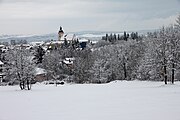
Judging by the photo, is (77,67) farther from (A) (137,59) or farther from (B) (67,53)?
(B) (67,53)

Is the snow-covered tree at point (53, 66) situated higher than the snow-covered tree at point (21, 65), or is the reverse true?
the snow-covered tree at point (21, 65)

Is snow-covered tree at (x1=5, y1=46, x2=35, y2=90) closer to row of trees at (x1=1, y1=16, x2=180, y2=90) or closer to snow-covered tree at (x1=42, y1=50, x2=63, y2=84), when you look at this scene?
row of trees at (x1=1, y1=16, x2=180, y2=90)

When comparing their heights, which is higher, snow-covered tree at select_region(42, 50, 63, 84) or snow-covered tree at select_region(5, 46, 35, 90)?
snow-covered tree at select_region(5, 46, 35, 90)

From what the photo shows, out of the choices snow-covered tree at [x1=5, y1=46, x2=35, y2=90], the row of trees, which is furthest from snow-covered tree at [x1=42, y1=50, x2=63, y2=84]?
snow-covered tree at [x1=5, y1=46, x2=35, y2=90]

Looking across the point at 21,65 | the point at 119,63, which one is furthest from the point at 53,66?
the point at 21,65

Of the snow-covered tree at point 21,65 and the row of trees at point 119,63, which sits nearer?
the row of trees at point 119,63

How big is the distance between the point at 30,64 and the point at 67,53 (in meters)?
76.3

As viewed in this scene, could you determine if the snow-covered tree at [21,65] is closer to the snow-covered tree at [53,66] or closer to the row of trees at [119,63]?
the row of trees at [119,63]

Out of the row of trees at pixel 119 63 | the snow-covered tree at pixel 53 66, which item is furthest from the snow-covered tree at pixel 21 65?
the snow-covered tree at pixel 53 66

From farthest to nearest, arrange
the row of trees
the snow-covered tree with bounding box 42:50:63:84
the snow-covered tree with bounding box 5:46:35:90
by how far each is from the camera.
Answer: the snow-covered tree with bounding box 42:50:63:84, the snow-covered tree with bounding box 5:46:35:90, the row of trees

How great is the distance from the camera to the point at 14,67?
5084 centimetres

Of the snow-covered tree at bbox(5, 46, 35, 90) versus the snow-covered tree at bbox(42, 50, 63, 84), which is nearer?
the snow-covered tree at bbox(5, 46, 35, 90)

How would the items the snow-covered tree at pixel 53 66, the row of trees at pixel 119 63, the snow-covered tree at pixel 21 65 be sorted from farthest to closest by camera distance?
1. the snow-covered tree at pixel 53 66
2. the snow-covered tree at pixel 21 65
3. the row of trees at pixel 119 63

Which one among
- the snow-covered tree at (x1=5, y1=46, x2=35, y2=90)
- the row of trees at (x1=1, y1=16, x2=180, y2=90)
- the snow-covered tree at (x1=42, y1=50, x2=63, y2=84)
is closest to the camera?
the row of trees at (x1=1, y1=16, x2=180, y2=90)
